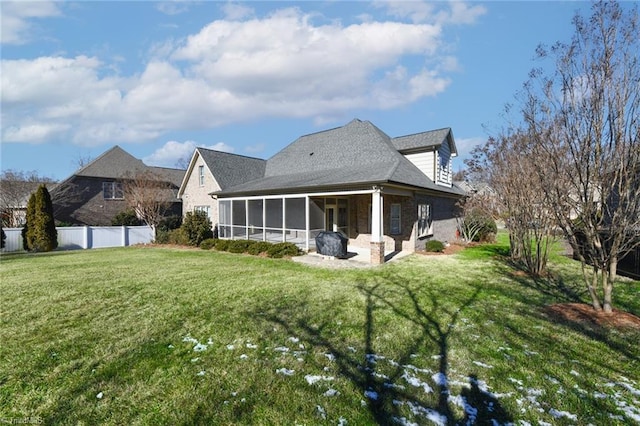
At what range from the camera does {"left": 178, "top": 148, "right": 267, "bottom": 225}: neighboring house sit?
20.7 m

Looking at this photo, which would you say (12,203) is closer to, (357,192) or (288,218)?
(288,218)

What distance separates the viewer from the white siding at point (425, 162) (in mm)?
16844

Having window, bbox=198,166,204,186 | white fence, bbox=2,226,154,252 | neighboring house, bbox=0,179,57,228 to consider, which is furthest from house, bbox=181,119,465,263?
neighboring house, bbox=0,179,57,228

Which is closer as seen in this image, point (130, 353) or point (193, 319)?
point (130, 353)

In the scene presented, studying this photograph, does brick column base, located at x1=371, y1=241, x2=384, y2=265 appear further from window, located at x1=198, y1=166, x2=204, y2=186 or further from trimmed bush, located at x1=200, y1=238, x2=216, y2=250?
window, located at x1=198, y1=166, x2=204, y2=186

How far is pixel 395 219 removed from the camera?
1488cm

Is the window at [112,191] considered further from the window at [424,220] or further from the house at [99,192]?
the window at [424,220]

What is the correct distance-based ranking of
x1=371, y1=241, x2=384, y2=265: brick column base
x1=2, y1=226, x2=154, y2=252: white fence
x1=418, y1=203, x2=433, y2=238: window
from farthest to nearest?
1. x1=2, y1=226, x2=154, y2=252: white fence
2. x1=418, y1=203, x2=433, y2=238: window
3. x1=371, y1=241, x2=384, y2=265: brick column base

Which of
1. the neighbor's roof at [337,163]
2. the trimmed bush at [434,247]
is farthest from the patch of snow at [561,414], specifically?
the trimmed bush at [434,247]

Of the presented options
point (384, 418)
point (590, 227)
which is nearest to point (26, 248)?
point (384, 418)

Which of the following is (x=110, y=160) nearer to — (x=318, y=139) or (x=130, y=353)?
(x=318, y=139)

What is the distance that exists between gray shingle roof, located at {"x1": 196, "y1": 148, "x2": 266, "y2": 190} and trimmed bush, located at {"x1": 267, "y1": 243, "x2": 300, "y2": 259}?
873 cm

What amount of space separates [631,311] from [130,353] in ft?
31.3

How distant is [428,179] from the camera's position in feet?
53.9
